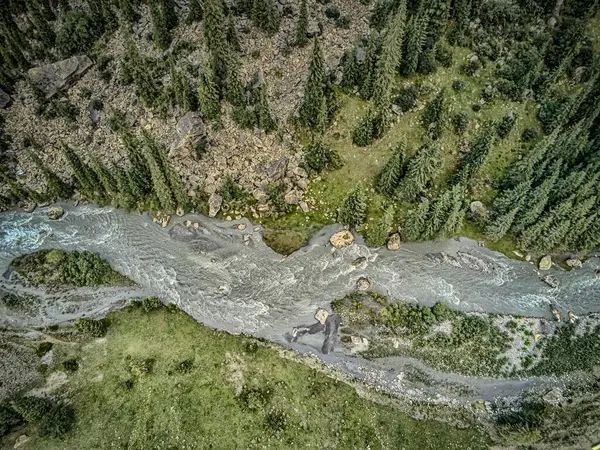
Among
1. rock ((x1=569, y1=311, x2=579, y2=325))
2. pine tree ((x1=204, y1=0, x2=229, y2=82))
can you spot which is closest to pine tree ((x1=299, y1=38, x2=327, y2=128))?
pine tree ((x1=204, y1=0, x2=229, y2=82))

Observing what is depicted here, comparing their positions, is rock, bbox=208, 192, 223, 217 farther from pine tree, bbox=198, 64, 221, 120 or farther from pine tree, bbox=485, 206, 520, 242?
pine tree, bbox=485, 206, 520, 242

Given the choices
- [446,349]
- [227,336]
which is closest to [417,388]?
[446,349]

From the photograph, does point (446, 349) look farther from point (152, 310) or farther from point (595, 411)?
point (152, 310)

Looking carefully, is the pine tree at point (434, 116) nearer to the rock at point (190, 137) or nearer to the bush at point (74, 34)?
the rock at point (190, 137)

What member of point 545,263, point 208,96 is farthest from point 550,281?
point 208,96

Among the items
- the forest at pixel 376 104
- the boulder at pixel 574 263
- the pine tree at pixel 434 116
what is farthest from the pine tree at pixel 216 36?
the boulder at pixel 574 263

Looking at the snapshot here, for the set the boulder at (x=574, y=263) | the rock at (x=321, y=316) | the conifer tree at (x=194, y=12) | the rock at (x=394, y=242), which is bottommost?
the boulder at (x=574, y=263)
